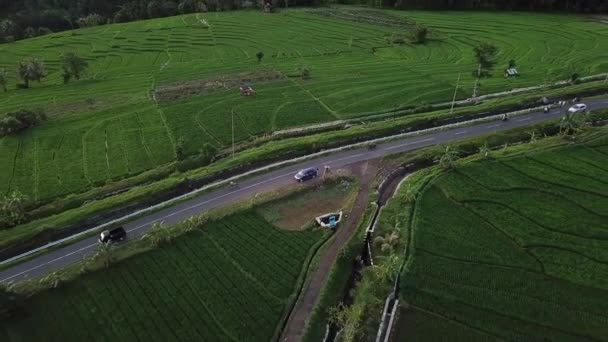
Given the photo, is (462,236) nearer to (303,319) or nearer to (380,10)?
(303,319)

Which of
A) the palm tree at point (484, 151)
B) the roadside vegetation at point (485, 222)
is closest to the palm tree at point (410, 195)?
the roadside vegetation at point (485, 222)

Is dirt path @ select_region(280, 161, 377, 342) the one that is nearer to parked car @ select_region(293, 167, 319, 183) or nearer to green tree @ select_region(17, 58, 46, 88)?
parked car @ select_region(293, 167, 319, 183)

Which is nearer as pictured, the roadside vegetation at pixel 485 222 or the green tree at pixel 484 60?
the roadside vegetation at pixel 485 222

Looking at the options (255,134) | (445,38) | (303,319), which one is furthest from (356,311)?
(445,38)

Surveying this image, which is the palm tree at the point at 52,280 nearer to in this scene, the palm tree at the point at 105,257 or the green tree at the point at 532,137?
the palm tree at the point at 105,257

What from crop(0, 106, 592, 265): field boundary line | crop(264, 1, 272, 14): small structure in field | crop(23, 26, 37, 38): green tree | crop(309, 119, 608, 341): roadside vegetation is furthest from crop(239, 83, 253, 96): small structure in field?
crop(23, 26, 37, 38): green tree

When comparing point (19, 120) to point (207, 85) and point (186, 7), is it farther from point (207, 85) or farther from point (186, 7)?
point (186, 7)

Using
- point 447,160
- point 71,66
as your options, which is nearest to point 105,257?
point 447,160
